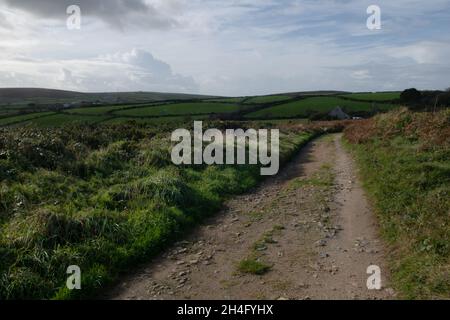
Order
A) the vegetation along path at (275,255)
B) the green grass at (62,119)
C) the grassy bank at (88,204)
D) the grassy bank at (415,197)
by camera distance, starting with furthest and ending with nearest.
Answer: the green grass at (62,119)
the grassy bank at (88,204)
the vegetation along path at (275,255)
the grassy bank at (415,197)

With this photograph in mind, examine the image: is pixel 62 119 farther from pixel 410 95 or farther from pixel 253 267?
pixel 253 267

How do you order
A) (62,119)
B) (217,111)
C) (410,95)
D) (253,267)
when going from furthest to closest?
(217,111) < (410,95) < (62,119) < (253,267)

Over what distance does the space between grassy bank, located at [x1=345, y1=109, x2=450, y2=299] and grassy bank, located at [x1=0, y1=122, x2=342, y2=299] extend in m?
4.88

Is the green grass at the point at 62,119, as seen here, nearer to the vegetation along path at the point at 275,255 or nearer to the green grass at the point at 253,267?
the vegetation along path at the point at 275,255

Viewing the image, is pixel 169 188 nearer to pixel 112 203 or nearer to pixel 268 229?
pixel 112 203

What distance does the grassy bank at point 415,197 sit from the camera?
23.8 ft

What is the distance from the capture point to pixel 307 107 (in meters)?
75.4

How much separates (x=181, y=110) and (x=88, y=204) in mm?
64707

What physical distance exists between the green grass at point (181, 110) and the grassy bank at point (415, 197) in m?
52.3

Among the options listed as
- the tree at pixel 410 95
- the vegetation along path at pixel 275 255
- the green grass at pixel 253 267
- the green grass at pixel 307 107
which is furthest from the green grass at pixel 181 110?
the green grass at pixel 253 267

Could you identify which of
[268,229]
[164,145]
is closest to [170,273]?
[268,229]

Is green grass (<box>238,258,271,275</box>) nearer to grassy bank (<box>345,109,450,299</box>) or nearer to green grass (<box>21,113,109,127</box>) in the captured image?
grassy bank (<box>345,109,450,299</box>)

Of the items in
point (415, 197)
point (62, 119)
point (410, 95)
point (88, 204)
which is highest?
point (410, 95)

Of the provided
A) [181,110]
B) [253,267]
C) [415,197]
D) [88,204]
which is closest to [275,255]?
[253,267]
